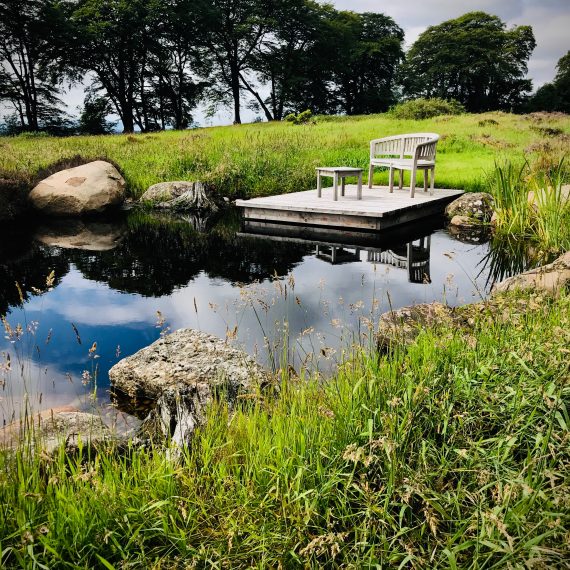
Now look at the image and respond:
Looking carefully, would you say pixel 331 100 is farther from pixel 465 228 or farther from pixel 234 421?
pixel 234 421

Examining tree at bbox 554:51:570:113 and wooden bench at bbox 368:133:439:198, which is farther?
tree at bbox 554:51:570:113

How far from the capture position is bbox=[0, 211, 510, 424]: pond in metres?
4.38

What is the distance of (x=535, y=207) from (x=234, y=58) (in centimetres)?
3703

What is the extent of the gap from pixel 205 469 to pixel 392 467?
2.80ft

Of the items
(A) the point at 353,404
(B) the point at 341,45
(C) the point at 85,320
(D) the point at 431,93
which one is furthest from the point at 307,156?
(D) the point at 431,93

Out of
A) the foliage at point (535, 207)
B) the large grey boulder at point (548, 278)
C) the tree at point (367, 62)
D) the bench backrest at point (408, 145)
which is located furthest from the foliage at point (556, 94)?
the large grey boulder at point (548, 278)

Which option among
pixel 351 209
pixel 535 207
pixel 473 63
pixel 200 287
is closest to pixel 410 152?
pixel 351 209

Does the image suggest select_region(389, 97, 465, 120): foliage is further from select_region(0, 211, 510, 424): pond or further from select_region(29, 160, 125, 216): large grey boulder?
select_region(29, 160, 125, 216): large grey boulder

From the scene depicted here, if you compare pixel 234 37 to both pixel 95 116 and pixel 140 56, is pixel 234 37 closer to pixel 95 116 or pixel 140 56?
pixel 140 56

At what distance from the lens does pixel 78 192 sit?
12289mm

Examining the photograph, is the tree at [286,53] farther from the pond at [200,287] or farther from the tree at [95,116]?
the pond at [200,287]

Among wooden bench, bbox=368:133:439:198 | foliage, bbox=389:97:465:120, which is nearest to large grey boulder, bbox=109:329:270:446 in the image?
wooden bench, bbox=368:133:439:198

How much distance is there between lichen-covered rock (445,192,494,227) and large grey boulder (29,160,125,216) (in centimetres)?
748

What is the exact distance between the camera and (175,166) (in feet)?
47.2
